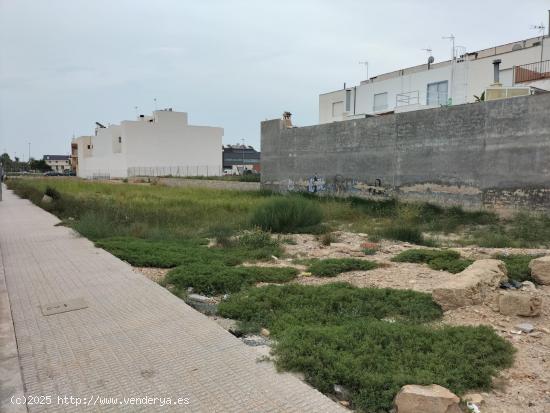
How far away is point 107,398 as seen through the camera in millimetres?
3316

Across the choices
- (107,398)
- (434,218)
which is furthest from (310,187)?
(107,398)

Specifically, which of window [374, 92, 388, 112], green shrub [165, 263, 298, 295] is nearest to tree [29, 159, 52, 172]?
window [374, 92, 388, 112]

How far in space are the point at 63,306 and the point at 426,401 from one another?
4432 mm

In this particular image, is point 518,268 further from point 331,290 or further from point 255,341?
point 255,341

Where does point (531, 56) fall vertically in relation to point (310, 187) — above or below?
above

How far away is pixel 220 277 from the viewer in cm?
704

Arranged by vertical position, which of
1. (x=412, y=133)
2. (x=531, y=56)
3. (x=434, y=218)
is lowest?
(x=434, y=218)

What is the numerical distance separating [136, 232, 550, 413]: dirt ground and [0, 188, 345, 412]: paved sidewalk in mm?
1414

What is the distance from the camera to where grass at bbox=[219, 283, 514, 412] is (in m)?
3.57

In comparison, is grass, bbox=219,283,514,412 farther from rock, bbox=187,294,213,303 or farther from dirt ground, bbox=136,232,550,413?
rock, bbox=187,294,213,303

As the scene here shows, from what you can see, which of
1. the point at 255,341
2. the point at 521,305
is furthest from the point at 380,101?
the point at 255,341

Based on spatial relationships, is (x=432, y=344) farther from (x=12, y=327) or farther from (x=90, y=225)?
(x=90, y=225)

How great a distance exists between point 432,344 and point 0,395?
3658 mm

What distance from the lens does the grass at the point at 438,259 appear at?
8078 millimetres
